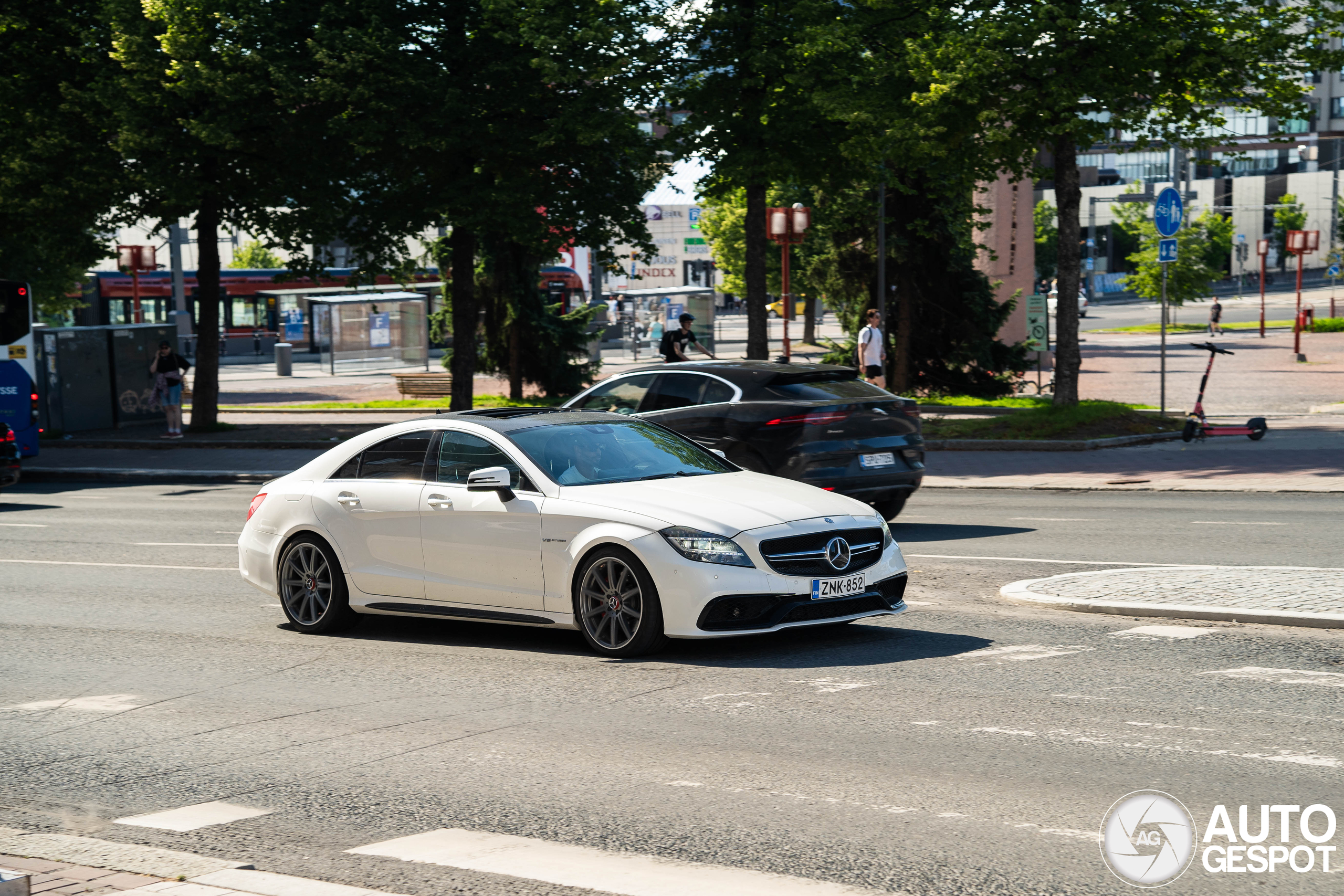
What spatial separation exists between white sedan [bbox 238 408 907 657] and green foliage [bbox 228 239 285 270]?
3049 inches

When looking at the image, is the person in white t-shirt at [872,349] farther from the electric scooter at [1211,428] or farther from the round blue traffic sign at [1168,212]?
the electric scooter at [1211,428]

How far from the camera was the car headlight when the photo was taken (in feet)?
26.7

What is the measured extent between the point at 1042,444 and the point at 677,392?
9.05 m

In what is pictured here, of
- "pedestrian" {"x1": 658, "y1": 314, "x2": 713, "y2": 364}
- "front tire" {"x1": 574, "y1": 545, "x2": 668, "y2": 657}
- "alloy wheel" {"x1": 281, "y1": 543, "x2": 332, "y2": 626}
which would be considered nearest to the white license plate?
"front tire" {"x1": 574, "y1": 545, "x2": 668, "y2": 657}

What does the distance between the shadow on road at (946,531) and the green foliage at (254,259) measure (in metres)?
74.6

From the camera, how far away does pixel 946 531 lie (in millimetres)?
14094

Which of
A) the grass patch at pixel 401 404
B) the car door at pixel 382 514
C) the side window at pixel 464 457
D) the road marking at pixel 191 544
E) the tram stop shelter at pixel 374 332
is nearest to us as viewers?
the side window at pixel 464 457

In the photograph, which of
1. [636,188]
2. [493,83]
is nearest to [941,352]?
[636,188]

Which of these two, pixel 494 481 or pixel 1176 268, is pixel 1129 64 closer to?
pixel 494 481

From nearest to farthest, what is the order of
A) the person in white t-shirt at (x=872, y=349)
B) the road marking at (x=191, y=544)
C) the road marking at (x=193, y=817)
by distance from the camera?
the road marking at (x=193, y=817)
the road marking at (x=191, y=544)
the person in white t-shirt at (x=872, y=349)

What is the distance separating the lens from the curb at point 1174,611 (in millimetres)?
8812

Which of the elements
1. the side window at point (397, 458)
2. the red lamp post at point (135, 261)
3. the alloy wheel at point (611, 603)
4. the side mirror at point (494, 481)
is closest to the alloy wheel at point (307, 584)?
the side window at point (397, 458)

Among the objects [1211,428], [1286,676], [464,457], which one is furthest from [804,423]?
[1211,428]

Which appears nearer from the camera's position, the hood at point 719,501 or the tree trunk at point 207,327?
the hood at point 719,501
